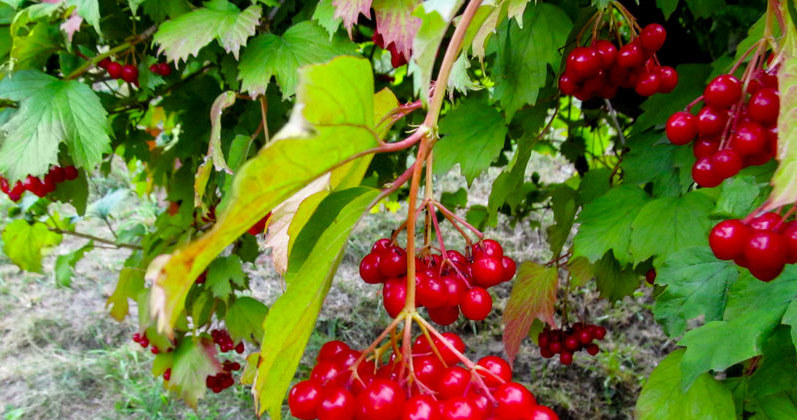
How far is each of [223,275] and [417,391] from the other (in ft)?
5.06

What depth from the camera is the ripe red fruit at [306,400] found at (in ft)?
1.96

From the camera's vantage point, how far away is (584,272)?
1765mm

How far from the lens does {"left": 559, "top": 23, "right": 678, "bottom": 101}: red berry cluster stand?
122 cm

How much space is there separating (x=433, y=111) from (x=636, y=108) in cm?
168

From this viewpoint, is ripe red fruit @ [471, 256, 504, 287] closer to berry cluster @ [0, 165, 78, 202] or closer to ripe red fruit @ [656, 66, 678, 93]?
ripe red fruit @ [656, 66, 678, 93]

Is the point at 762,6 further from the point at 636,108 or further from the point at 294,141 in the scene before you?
the point at 294,141

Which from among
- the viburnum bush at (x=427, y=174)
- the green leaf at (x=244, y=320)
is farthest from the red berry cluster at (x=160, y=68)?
the green leaf at (x=244, y=320)

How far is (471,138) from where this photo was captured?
162 centimetres

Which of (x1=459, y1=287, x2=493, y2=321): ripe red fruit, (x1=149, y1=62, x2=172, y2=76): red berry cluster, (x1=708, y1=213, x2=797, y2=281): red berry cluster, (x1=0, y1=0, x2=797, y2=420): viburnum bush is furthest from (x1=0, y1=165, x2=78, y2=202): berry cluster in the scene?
(x1=708, y1=213, x2=797, y2=281): red berry cluster

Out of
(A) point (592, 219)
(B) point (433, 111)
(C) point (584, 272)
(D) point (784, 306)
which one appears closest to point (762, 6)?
(A) point (592, 219)

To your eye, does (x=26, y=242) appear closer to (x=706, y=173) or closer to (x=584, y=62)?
(x=584, y=62)

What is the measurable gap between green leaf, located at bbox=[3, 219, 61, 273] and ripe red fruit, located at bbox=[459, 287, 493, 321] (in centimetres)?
233

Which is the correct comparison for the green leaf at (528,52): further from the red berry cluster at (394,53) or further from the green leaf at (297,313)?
the green leaf at (297,313)

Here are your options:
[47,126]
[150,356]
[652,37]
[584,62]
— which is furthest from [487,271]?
[150,356]
